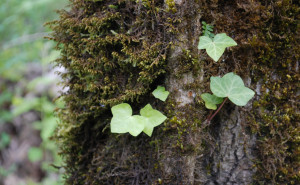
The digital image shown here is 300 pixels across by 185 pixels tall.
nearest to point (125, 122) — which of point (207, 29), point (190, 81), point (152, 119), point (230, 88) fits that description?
point (152, 119)

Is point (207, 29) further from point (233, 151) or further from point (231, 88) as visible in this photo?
point (233, 151)

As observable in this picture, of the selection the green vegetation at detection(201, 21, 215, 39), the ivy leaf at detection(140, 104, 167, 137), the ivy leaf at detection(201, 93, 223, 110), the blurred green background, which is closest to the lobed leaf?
the ivy leaf at detection(140, 104, 167, 137)

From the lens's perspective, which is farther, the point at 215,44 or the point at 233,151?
the point at 233,151

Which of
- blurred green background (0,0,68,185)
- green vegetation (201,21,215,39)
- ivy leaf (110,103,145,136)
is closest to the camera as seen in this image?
ivy leaf (110,103,145,136)

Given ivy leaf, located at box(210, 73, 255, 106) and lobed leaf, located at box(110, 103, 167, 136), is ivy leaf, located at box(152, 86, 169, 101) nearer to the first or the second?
lobed leaf, located at box(110, 103, 167, 136)

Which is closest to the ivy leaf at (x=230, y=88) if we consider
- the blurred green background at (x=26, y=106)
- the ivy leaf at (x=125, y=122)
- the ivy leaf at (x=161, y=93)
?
the ivy leaf at (x=161, y=93)

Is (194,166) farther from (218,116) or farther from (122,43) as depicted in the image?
(122,43)
